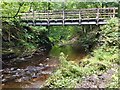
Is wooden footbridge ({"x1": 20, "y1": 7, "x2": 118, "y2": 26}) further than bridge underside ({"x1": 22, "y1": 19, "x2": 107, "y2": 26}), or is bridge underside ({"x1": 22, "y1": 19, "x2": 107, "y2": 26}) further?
wooden footbridge ({"x1": 20, "y1": 7, "x2": 118, "y2": 26})

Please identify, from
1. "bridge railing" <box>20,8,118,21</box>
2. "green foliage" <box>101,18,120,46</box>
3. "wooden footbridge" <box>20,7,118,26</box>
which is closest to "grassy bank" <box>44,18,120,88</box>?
A: "green foliage" <box>101,18,120,46</box>

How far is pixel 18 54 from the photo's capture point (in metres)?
13.5

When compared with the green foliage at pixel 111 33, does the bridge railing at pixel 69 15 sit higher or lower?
higher

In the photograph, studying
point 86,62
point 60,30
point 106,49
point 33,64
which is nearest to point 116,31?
point 106,49

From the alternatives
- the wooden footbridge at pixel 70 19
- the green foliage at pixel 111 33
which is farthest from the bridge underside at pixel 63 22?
the green foliage at pixel 111 33

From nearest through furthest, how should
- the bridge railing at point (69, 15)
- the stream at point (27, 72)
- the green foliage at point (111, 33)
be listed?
the stream at point (27, 72)
the green foliage at point (111, 33)
the bridge railing at point (69, 15)

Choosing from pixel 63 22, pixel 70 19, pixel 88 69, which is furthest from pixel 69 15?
pixel 88 69

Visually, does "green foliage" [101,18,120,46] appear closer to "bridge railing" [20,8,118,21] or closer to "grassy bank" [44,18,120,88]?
"grassy bank" [44,18,120,88]

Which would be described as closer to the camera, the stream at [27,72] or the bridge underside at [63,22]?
the stream at [27,72]

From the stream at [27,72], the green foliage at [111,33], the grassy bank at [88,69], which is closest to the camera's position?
the grassy bank at [88,69]

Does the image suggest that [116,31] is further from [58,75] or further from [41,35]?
[41,35]

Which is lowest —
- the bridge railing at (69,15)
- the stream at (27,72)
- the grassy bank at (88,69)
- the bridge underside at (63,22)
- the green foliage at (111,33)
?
the stream at (27,72)

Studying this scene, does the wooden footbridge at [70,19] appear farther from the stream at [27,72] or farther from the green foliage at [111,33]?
the stream at [27,72]

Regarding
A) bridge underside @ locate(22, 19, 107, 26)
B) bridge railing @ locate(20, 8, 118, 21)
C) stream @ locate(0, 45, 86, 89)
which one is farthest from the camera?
bridge railing @ locate(20, 8, 118, 21)
